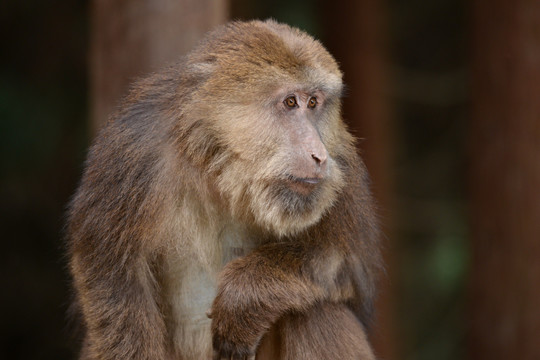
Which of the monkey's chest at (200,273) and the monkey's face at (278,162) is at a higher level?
the monkey's face at (278,162)

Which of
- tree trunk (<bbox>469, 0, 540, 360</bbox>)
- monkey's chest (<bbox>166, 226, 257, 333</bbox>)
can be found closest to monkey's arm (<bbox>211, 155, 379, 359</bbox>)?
monkey's chest (<bbox>166, 226, 257, 333</bbox>)

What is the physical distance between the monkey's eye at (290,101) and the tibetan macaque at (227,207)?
11 millimetres

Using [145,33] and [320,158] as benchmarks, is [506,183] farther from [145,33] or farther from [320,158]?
[320,158]

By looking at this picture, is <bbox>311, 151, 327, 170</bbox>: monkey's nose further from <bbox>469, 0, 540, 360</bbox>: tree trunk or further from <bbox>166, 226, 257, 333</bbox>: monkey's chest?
<bbox>469, 0, 540, 360</bbox>: tree trunk

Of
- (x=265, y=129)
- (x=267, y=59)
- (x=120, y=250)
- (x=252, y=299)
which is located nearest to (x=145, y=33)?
(x=267, y=59)

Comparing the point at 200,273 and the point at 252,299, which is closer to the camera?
the point at 252,299

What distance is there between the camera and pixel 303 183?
12.2 feet

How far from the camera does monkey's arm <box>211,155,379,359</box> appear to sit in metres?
3.80

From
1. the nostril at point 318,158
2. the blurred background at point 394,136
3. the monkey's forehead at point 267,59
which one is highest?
the monkey's forehead at point 267,59

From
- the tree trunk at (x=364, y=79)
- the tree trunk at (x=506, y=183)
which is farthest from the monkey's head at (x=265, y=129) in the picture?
the tree trunk at (x=364, y=79)

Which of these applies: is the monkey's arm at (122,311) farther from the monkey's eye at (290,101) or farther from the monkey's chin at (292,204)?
the monkey's eye at (290,101)

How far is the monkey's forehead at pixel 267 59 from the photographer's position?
3781mm

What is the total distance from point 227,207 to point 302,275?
502 mm

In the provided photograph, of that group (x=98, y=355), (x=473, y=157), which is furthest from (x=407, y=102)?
(x=98, y=355)
